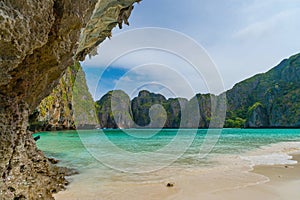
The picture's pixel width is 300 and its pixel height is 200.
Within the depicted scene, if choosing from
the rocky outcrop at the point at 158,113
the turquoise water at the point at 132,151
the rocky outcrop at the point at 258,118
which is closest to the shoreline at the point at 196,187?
the turquoise water at the point at 132,151

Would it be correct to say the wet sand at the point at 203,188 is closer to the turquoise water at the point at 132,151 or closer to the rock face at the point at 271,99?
the turquoise water at the point at 132,151

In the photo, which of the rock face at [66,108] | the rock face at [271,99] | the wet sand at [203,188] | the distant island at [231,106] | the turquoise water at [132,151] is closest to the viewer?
the wet sand at [203,188]

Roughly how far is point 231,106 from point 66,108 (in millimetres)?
116911

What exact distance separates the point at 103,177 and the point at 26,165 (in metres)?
4.00

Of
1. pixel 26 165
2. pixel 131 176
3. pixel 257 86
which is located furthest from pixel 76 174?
pixel 257 86

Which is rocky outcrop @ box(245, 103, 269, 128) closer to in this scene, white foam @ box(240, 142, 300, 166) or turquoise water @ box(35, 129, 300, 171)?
turquoise water @ box(35, 129, 300, 171)

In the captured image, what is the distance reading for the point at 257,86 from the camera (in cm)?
14650

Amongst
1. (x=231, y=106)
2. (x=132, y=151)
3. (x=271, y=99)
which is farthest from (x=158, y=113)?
(x=231, y=106)

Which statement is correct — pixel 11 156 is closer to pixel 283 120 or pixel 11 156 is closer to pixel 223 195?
pixel 223 195

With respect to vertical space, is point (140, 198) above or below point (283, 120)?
below

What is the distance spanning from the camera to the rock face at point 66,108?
41628mm

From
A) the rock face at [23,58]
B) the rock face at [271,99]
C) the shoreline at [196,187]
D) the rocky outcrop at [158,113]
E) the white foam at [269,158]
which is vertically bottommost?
the shoreline at [196,187]

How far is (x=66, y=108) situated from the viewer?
5922 centimetres

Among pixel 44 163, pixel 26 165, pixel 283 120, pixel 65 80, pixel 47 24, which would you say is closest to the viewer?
pixel 47 24
